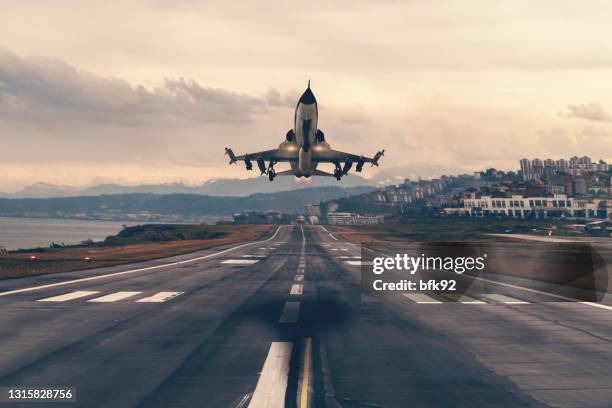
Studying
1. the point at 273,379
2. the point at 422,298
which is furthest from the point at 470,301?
the point at 273,379

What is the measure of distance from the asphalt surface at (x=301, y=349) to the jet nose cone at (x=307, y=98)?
31662 mm

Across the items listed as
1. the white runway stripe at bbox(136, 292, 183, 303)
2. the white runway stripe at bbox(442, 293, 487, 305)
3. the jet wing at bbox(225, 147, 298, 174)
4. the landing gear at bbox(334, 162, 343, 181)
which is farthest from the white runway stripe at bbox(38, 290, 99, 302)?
the landing gear at bbox(334, 162, 343, 181)

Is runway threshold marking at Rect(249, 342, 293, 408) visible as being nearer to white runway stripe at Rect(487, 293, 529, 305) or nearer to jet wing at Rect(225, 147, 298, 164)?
white runway stripe at Rect(487, 293, 529, 305)

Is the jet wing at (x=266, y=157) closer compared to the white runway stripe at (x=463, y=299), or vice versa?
the white runway stripe at (x=463, y=299)

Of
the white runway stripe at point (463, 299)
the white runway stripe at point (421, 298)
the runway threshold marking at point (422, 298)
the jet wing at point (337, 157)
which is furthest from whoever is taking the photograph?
the jet wing at point (337, 157)

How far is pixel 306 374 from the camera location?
43.0ft

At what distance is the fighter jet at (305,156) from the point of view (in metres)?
62.4

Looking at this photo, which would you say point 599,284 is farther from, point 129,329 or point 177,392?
point 177,392

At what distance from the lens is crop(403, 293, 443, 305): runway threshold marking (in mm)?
26453

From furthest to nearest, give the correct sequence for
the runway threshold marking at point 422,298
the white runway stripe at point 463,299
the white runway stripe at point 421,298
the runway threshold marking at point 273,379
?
1. the white runway stripe at point 421,298
2. the runway threshold marking at point 422,298
3. the white runway stripe at point 463,299
4. the runway threshold marking at point 273,379

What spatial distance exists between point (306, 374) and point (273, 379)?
2.59 ft

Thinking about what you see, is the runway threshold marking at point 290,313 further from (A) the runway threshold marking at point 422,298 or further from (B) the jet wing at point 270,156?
(B) the jet wing at point 270,156

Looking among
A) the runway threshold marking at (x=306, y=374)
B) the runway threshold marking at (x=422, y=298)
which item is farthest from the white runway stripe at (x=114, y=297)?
the runway threshold marking at (x=422, y=298)

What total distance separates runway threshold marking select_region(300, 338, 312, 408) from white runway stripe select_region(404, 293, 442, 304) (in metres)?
10.7
